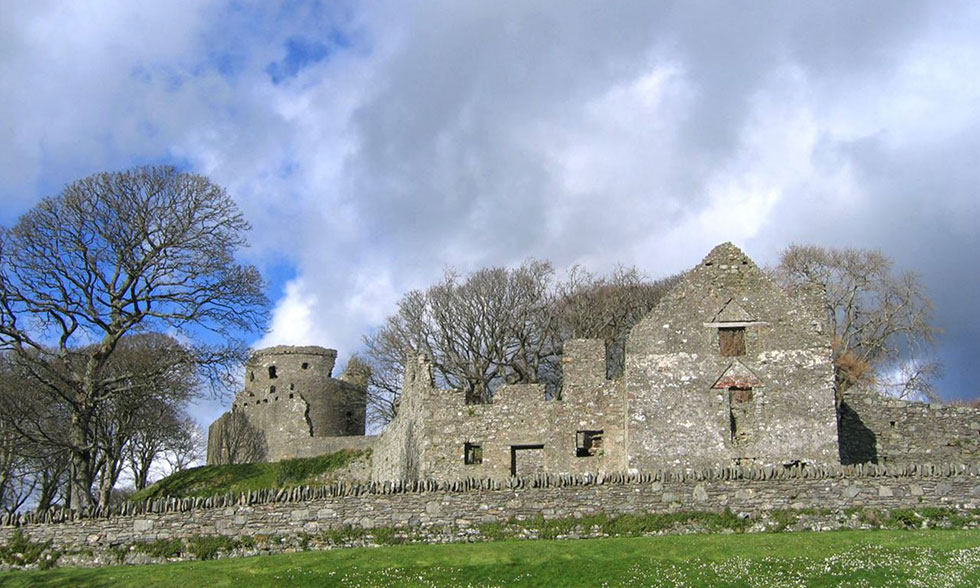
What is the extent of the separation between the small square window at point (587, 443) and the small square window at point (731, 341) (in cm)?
490

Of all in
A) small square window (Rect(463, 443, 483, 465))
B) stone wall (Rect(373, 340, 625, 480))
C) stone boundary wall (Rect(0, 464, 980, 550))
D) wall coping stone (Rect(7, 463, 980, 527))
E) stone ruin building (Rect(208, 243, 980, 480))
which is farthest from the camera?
small square window (Rect(463, 443, 483, 465))

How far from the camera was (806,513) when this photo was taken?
2120 centimetres

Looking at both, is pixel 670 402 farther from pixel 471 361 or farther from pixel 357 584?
pixel 471 361

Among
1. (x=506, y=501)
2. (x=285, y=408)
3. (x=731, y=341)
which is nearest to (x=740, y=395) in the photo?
(x=731, y=341)

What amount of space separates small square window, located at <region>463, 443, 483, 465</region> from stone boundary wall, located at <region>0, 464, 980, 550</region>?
1090 cm

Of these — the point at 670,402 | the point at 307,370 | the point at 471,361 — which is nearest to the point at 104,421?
the point at 307,370

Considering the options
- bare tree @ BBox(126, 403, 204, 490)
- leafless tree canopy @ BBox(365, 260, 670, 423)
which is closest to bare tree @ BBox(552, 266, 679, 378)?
leafless tree canopy @ BBox(365, 260, 670, 423)

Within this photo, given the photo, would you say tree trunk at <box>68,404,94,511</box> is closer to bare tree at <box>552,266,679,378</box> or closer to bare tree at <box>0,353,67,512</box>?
bare tree at <box>0,353,67,512</box>

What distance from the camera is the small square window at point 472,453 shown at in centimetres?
3322

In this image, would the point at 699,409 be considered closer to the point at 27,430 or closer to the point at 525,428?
the point at 525,428

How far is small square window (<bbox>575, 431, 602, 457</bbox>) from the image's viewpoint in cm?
3158

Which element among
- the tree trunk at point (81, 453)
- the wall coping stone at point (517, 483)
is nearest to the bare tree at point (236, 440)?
the tree trunk at point (81, 453)

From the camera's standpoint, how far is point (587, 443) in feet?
104

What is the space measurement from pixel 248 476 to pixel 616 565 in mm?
29440
